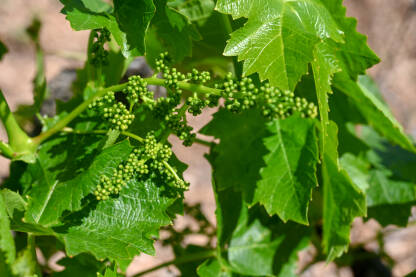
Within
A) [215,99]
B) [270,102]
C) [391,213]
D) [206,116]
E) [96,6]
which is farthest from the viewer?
[206,116]

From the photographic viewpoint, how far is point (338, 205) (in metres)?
1.97

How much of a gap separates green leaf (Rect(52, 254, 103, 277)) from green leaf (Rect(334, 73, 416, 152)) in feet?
3.97

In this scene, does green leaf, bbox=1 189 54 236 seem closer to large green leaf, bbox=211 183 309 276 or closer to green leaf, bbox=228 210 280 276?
large green leaf, bbox=211 183 309 276

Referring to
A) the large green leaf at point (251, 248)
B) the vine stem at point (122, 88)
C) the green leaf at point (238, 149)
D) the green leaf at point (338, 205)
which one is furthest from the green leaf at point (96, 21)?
the large green leaf at point (251, 248)

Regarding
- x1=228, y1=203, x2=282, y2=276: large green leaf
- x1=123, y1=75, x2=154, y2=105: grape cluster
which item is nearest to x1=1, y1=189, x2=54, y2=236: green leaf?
x1=123, y1=75, x2=154, y2=105: grape cluster

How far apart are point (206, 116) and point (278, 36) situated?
2722 mm

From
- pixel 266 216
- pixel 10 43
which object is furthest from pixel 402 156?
pixel 10 43

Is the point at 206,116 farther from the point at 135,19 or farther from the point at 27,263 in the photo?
the point at 27,263

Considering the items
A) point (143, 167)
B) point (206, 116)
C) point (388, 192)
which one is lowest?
point (206, 116)

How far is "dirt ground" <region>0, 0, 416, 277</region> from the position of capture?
3.80 metres

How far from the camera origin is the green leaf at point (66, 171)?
1.61 meters

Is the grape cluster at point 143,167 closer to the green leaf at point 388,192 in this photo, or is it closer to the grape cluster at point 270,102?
the grape cluster at point 270,102

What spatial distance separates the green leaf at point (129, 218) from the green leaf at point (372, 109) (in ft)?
2.87

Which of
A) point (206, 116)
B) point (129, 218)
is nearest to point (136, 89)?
point (129, 218)
